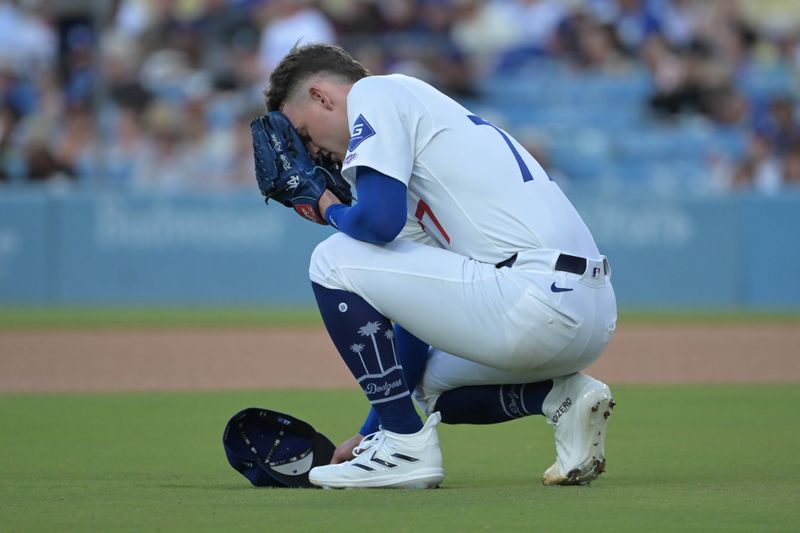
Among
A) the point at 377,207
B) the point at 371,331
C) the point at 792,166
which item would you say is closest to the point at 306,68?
the point at 377,207

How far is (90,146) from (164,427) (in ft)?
31.7

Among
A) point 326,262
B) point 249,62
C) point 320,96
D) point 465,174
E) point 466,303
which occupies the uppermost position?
point 249,62

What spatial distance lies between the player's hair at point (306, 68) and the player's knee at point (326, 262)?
0.56 metres

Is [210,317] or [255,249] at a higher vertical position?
[255,249]

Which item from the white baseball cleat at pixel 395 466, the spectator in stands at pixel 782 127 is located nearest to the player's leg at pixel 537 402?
the white baseball cleat at pixel 395 466

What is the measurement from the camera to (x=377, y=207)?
4.07 metres

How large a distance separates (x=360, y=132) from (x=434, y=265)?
480mm

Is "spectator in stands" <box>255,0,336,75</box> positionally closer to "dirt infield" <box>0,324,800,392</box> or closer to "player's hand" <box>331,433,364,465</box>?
"dirt infield" <box>0,324,800,392</box>

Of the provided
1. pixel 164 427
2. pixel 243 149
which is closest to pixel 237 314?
pixel 243 149

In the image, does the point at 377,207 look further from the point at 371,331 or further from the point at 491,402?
the point at 491,402

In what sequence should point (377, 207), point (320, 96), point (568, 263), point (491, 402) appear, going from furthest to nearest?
point (491, 402), point (320, 96), point (568, 263), point (377, 207)

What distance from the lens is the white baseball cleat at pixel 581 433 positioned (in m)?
4.28

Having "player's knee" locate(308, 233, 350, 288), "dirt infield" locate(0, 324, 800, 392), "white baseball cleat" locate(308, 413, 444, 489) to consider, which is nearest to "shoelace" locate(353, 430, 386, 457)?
"white baseball cleat" locate(308, 413, 444, 489)

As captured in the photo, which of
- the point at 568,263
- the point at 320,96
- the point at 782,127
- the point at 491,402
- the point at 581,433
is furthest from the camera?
the point at 782,127
